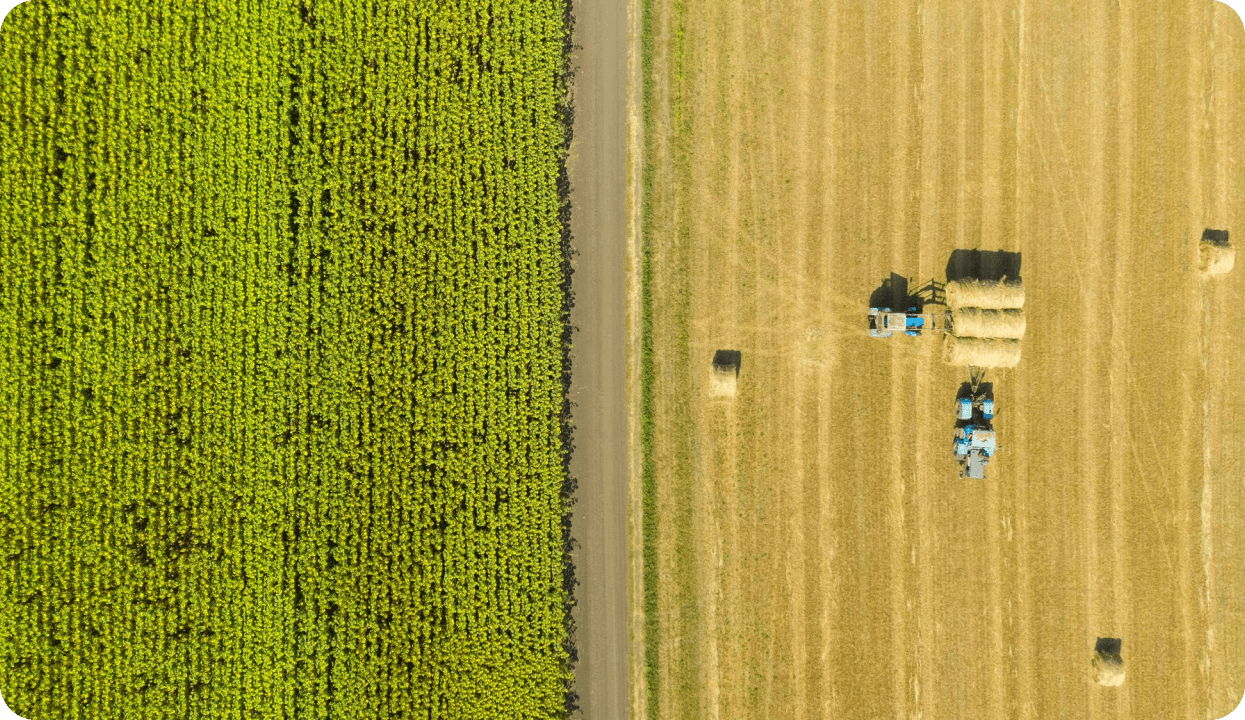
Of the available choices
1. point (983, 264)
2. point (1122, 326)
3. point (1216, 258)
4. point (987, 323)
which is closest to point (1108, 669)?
point (1122, 326)

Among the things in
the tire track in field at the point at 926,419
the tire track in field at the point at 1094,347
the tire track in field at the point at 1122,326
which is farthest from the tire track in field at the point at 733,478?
the tire track in field at the point at 1122,326

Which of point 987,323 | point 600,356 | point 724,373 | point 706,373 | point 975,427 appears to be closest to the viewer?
point 987,323

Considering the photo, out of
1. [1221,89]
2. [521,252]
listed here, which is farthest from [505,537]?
[1221,89]

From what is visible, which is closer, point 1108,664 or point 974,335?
point 1108,664

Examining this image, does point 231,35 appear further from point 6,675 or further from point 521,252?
point 6,675

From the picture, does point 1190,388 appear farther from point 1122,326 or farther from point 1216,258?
point 1216,258

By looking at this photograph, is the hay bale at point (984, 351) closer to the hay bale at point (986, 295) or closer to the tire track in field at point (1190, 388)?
the hay bale at point (986, 295)
